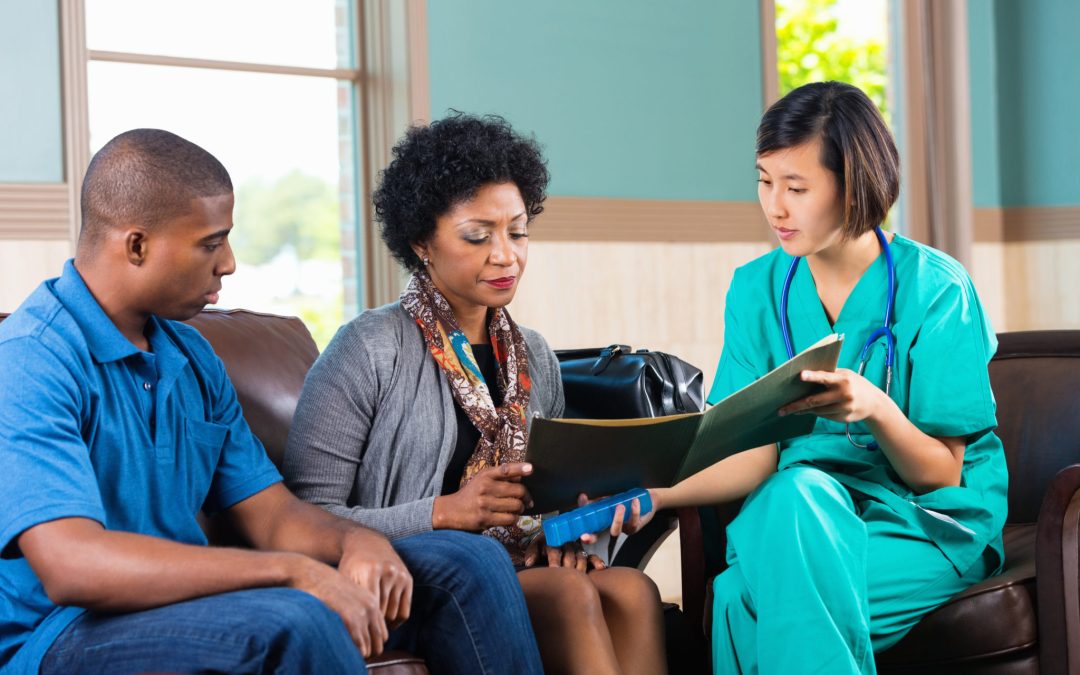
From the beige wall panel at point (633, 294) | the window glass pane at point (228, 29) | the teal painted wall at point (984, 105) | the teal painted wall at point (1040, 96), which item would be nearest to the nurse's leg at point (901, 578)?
the beige wall panel at point (633, 294)

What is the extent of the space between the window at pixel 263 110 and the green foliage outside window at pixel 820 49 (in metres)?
1.99

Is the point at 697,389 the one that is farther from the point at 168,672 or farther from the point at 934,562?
the point at 168,672

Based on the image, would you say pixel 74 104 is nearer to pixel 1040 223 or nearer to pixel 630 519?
pixel 630 519

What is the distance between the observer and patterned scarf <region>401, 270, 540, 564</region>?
82.1 inches

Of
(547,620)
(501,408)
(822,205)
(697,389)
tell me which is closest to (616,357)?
(697,389)

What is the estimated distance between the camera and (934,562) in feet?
6.51

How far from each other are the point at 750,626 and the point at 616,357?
0.71m

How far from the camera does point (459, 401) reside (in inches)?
82.6

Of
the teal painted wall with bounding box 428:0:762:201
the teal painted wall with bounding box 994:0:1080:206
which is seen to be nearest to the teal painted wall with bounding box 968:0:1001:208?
the teal painted wall with bounding box 994:0:1080:206

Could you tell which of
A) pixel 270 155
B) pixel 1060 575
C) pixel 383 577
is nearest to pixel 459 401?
pixel 383 577

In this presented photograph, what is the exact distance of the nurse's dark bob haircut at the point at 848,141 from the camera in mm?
2039

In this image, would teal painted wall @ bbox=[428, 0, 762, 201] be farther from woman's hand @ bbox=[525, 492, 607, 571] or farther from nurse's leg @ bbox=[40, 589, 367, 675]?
nurse's leg @ bbox=[40, 589, 367, 675]

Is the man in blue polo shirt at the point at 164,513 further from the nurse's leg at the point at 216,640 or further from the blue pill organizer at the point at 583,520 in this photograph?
the blue pill organizer at the point at 583,520

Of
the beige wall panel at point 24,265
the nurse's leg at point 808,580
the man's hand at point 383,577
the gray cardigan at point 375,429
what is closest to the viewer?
the man's hand at point 383,577
